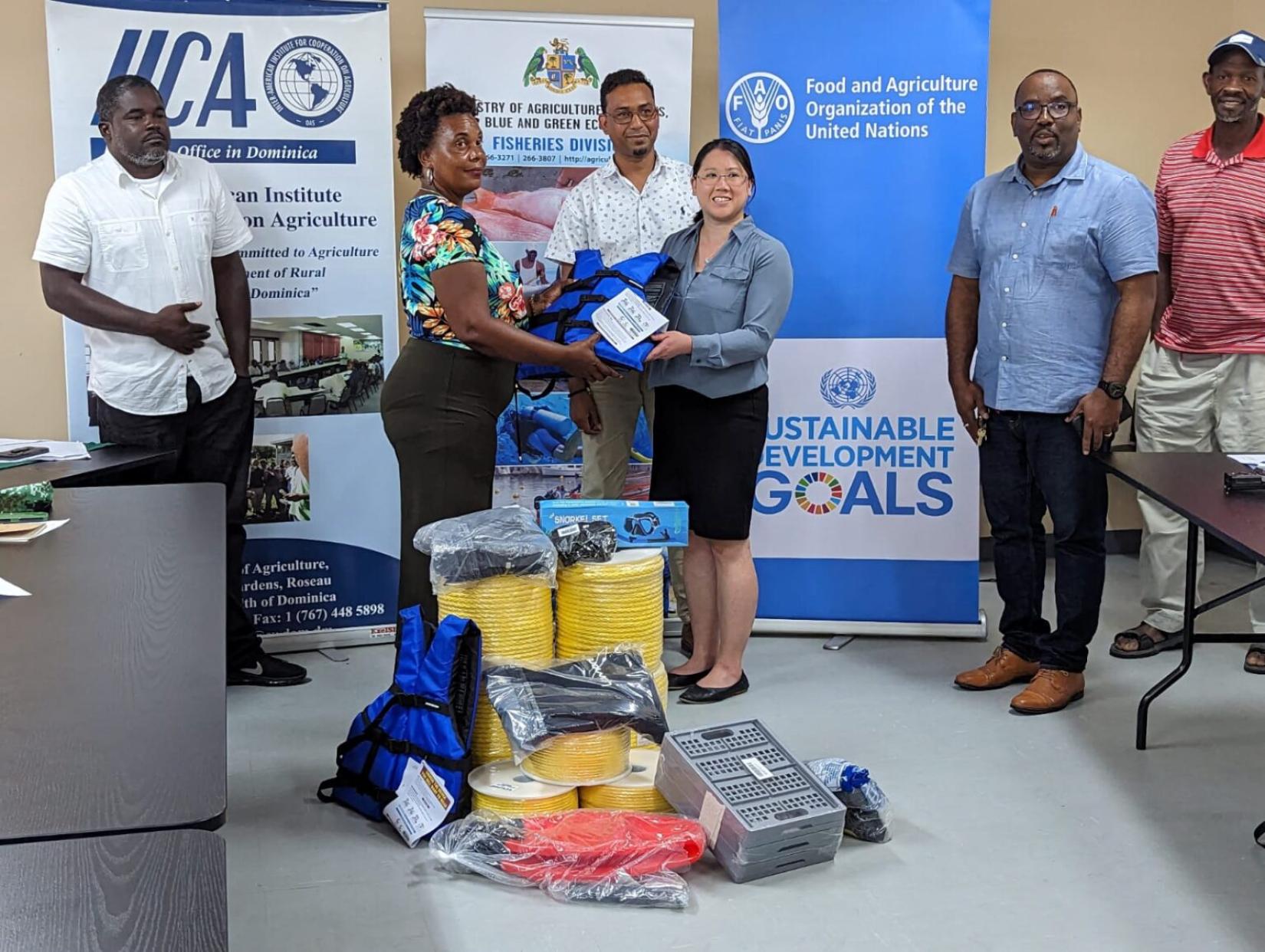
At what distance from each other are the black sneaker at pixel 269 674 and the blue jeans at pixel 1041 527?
7.20ft

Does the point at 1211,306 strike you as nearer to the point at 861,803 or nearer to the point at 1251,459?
the point at 1251,459

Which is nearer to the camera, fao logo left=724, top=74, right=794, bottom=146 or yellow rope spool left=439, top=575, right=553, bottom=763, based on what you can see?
yellow rope spool left=439, top=575, right=553, bottom=763

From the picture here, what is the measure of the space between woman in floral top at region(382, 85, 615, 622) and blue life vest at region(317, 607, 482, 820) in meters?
0.34

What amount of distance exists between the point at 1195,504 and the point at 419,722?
5.98 feet

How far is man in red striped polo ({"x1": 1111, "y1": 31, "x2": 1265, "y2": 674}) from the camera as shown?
3912mm

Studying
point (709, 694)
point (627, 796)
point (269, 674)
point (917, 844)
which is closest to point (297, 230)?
point (269, 674)

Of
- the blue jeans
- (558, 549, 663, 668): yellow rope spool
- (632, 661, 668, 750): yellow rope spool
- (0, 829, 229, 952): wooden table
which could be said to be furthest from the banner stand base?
(0, 829, 229, 952): wooden table

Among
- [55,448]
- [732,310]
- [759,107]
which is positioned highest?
[759,107]

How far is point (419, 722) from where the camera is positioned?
114 inches

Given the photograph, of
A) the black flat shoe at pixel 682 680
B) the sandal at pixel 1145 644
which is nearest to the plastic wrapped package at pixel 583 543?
the black flat shoe at pixel 682 680

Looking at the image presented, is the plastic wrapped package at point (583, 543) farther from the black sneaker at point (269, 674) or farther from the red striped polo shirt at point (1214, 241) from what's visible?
the red striped polo shirt at point (1214, 241)

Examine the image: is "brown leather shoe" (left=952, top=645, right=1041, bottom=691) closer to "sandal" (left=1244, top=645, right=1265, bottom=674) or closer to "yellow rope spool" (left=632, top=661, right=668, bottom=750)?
"sandal" (left=1244, top=645, right=1265, bottom=674)

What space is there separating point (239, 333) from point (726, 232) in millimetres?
1530

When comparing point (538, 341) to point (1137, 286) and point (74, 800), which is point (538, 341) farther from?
point (74, 800)
